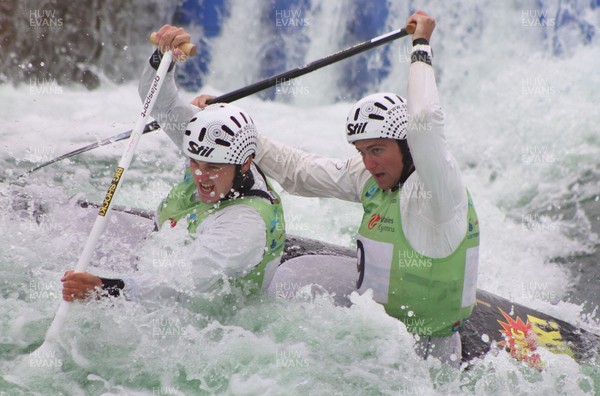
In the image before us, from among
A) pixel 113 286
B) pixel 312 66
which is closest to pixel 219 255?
pixel 113 286

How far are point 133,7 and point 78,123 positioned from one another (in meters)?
2.13

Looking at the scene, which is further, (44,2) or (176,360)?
(44,2)

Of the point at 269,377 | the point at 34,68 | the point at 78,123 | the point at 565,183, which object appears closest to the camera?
the point at 269,377

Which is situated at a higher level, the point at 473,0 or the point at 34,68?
the point at 473,0

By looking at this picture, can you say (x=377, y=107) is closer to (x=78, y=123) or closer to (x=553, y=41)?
(x=78, y=123)

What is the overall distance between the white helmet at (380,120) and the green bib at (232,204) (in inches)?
22.2

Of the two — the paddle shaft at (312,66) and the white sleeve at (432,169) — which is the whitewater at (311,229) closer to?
the white sleeve at (432,169)

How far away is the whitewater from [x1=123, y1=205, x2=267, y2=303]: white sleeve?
2.3 inches

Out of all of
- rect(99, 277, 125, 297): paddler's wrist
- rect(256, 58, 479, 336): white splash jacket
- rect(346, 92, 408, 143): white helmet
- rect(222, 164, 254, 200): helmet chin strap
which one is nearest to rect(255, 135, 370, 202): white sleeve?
rect(256, 58, 479, 336): white splash jacket

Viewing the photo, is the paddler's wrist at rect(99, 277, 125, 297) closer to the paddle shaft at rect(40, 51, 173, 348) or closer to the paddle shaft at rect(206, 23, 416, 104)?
the paddle shaft at rect(40, 51, 173, 348)

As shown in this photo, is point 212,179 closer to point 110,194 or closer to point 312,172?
point 110,194

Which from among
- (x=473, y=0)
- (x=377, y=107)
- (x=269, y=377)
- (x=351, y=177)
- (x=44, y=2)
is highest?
(x=473, y=0)

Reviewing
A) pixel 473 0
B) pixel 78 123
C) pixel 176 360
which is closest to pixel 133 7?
pixel 78 123

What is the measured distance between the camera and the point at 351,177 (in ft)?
15.1
